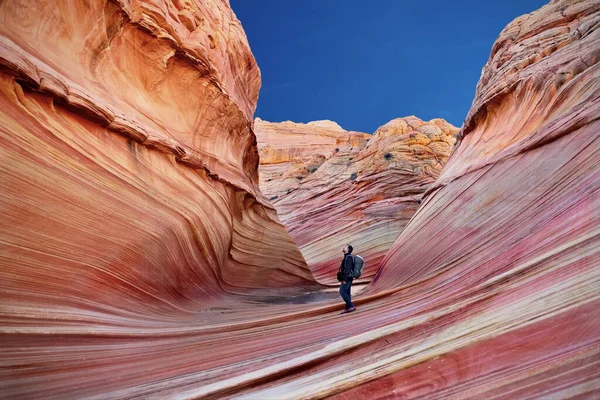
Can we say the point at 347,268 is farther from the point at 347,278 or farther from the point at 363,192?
the point at 363,192

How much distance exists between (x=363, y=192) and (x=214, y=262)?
35.9 ft

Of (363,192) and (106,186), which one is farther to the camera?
(363,192)

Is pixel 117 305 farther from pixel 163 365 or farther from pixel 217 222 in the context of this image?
pixel 217 222

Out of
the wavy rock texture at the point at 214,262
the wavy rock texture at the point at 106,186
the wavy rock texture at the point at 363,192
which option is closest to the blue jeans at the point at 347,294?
the wavy rock texture at the point at 214,262

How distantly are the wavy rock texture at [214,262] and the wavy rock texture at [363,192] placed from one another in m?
6.08

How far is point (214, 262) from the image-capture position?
7.95m

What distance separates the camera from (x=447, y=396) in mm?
2848

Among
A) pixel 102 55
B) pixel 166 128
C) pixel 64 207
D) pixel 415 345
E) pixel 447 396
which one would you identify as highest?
pixel 102 55

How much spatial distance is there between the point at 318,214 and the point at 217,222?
32.7ft

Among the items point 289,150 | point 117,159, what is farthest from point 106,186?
point 289,150

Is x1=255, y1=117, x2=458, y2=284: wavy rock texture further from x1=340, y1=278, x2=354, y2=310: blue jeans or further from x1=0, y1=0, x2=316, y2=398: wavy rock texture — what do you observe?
x1=340, y1=278, x2=354, y2=310: blue jeans

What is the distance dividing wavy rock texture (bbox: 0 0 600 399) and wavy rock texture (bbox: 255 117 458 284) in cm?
608

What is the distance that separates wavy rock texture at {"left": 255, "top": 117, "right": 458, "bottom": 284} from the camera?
14.7 metres

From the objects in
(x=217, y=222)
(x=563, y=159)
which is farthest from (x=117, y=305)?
(x=563, y=159)
